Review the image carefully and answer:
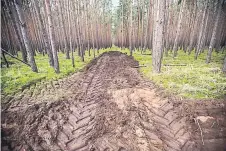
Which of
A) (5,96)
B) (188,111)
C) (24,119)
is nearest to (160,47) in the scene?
(188,111)

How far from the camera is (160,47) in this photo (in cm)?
881

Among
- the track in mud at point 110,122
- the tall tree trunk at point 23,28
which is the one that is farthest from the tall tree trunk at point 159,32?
the tall tree trunk at point 23,28

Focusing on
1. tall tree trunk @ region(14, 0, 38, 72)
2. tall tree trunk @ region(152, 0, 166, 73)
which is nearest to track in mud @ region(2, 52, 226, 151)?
tall tree trunk @ region(152, 0, 166, 73)

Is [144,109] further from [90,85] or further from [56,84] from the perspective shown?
[56,84]

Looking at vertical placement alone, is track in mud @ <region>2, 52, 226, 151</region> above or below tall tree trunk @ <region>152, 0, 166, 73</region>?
below

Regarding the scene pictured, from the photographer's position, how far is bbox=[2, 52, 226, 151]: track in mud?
3574 mm

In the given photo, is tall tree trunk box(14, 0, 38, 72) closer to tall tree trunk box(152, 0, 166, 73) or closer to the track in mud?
the track in mud

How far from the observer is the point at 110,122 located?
4371 mm

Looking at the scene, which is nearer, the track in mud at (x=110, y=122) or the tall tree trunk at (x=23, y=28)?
the track in mud at (x=110, y=122)

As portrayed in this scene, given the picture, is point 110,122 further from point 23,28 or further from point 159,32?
point 23,28

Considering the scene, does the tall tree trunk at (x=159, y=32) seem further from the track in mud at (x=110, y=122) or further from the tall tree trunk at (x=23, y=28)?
the tall tree trunk at (x=23, y=28)

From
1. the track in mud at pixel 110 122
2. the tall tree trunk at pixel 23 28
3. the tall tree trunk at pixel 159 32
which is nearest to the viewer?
the track in mud at pixel 110 122

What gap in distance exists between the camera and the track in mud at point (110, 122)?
11.7 ft

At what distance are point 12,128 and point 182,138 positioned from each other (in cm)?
475
